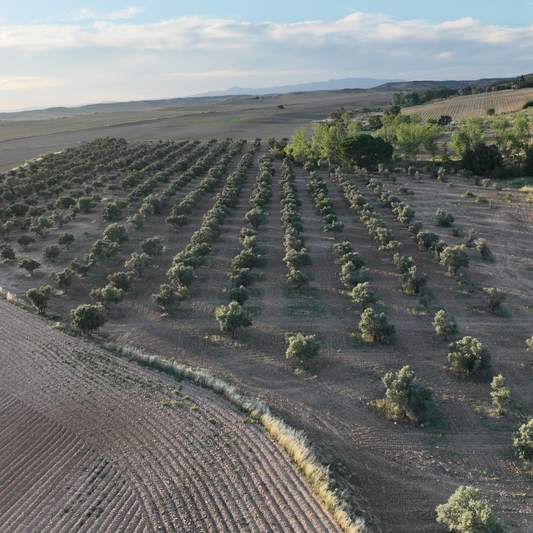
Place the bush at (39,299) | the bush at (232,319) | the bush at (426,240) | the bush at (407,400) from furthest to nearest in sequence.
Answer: the bush at (426,240)
the bush at (39,299)
the bush at (232,319)
the bush at (407,400)

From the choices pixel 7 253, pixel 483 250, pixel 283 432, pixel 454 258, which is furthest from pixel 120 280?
pixel 483 250

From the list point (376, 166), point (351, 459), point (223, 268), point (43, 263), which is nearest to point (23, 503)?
point (351, 459)

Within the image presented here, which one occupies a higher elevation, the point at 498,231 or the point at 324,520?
the point at 498,231

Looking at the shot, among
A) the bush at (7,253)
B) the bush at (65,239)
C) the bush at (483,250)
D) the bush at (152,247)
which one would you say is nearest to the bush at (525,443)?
the bush at (483,250)

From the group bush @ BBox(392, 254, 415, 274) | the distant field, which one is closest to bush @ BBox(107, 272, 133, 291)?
bush @ BBox(392, 254, 415, 274)

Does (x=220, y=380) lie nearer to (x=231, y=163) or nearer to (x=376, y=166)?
(x=376, y=166)

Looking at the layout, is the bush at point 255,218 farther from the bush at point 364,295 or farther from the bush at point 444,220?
the bush at point 444,220
